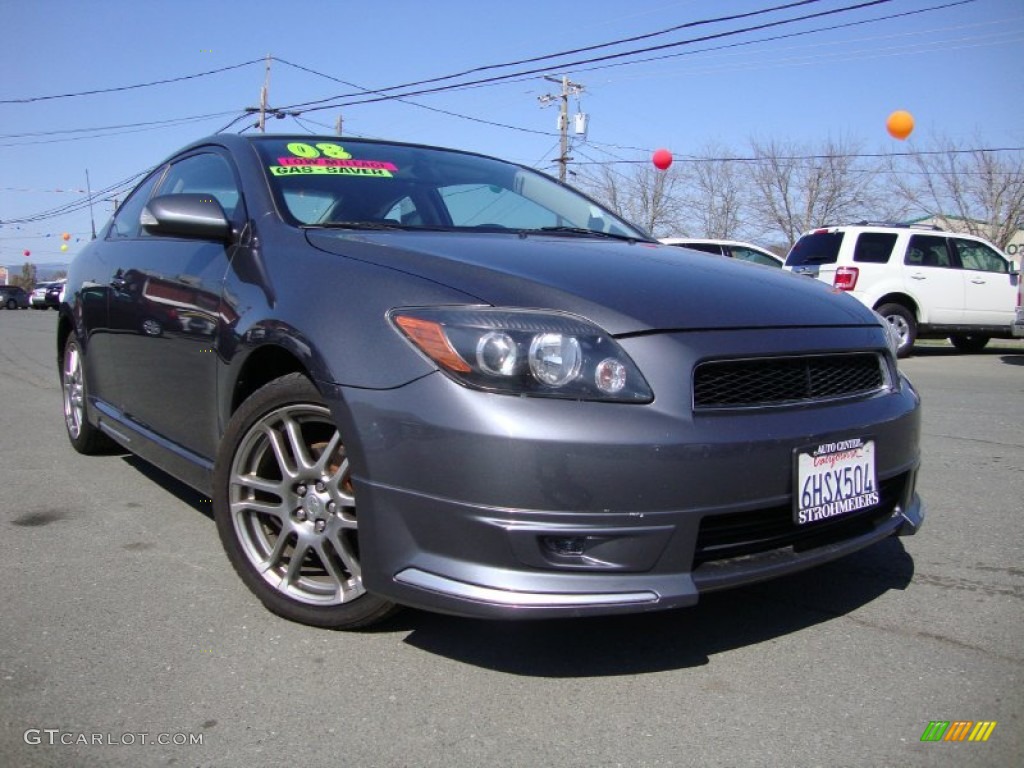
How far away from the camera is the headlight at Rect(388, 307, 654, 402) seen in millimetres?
2164

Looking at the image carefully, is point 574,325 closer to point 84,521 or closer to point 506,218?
point 506,218

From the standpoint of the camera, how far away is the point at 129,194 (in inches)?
192

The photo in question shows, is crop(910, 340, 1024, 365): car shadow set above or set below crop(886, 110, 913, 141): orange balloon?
below

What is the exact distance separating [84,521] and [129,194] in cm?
197

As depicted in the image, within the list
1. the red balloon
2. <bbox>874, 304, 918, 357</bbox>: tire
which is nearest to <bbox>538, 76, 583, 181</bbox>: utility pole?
the red balloon

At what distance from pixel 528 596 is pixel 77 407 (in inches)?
152

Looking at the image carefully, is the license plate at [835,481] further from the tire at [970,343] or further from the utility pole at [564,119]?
the utility pole at [564,119]

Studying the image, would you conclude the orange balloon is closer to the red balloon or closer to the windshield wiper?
the red balloon

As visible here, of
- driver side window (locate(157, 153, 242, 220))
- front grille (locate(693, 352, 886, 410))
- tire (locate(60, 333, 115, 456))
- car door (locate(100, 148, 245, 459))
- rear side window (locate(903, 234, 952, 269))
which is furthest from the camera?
rear side window (locate(903, 234, 952, 269))

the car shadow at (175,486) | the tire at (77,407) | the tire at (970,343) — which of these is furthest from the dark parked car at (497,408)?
the tire at (970,343)

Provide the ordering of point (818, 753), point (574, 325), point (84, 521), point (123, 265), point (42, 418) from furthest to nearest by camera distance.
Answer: point (42, 418) < point (123, 265) < point (84, 521) < point (574, 325) < point (818, 753)

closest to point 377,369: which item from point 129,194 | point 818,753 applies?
point 818,753
